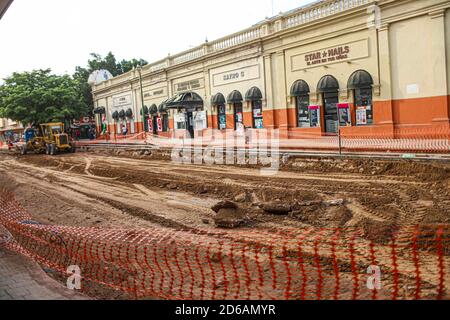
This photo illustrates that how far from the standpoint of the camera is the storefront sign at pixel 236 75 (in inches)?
1078

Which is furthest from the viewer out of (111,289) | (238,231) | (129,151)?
(129,151)

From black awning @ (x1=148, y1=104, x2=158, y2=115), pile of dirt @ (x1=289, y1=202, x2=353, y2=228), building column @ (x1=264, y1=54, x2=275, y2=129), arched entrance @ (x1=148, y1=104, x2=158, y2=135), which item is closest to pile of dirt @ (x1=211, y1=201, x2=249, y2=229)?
pile of dirt @ (x1=289, y1=202, x2=353, y2=228)

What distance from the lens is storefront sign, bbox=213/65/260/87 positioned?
27375mm

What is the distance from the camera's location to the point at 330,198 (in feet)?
36.1

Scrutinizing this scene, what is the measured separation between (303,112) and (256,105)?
4.10m

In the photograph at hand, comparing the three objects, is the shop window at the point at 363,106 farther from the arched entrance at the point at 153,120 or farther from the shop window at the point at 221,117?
the arched entrance at the point at 153,120

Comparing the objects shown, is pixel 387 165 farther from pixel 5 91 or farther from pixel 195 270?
pixel 5 91

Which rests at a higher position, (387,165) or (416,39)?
(416,39)

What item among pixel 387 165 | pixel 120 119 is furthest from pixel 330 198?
pixel 120 119

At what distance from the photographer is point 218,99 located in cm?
3041

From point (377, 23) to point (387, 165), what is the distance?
926 cm

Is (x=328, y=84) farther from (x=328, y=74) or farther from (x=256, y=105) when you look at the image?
(x=256, y=105)

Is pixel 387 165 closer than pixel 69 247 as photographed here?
No

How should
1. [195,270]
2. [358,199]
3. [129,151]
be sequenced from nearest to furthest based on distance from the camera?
[195,270]
[358,199]
[129,151]
